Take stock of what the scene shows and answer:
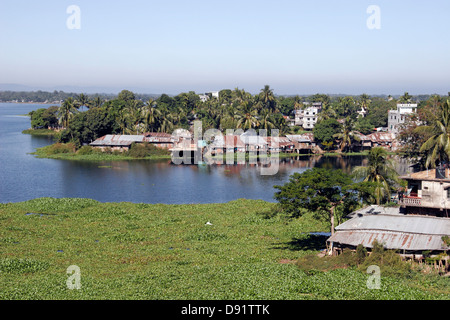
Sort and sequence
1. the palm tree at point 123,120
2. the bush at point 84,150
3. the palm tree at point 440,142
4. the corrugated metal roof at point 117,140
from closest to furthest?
the palm tree at point 440,142 < the bush at point 84,150 < the corrugated metal roof at point 117,140 < the palm tree at point 123,120

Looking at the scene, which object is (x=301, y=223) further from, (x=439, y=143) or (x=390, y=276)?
(x=390, y=276)

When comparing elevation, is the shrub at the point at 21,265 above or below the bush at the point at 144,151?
below

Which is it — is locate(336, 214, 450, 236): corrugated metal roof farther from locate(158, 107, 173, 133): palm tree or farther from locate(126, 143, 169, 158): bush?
locate(158, 107, 173, 133): palm tree

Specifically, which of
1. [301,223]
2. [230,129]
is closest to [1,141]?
[230,129]

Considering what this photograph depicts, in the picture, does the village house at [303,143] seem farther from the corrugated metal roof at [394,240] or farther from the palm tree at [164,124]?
the corrugated metal roof at [394,240]

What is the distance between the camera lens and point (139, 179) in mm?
65562

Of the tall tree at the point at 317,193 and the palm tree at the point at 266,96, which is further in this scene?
the palm tree at the point at 266,96

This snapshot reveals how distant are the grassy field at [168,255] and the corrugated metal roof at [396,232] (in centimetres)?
258

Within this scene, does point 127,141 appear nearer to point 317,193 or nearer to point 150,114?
point 150,114

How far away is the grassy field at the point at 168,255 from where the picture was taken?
23297 mm

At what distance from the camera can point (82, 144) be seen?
301 ft

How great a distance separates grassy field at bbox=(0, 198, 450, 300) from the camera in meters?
23.3

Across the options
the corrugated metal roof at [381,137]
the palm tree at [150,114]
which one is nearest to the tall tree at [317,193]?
the palm tree at [150,114]

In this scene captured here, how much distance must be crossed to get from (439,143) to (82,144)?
7024 centimetres
